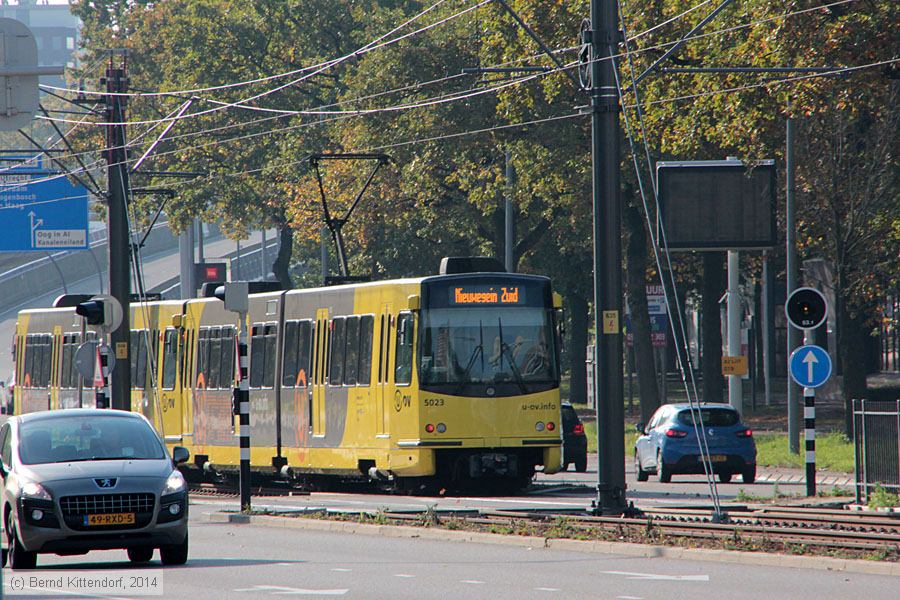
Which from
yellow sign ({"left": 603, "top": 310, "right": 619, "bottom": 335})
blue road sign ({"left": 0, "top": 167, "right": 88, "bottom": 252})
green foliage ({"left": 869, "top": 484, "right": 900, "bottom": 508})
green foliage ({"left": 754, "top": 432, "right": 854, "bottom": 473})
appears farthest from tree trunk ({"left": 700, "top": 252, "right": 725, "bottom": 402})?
blue road sign ({"left": 0, "top": 167, "right": 88, "bottom": 252})

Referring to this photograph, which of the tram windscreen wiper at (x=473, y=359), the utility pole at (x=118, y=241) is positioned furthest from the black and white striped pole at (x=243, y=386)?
the utility pole at (x=118, y=241)

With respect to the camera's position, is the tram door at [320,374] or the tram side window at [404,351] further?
the tram door at [320,374]

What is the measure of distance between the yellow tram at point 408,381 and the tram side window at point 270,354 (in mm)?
33

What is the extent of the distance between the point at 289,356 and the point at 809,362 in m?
9.06

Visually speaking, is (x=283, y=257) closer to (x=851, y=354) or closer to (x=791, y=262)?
(x=851, y=354)

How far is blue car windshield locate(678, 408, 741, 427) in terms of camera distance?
2998cm

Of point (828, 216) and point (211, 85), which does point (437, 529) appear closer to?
point (828, 216)

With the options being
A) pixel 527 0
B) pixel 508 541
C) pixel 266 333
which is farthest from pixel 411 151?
pixel 508 541

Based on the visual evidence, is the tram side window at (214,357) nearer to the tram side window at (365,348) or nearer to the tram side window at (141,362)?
the tram side window at (141,362)

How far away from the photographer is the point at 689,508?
71.3 ft

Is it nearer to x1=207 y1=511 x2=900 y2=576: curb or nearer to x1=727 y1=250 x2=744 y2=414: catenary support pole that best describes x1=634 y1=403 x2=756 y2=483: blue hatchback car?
x1=727 y1=250 x2=744 y2=414: catenary support pole

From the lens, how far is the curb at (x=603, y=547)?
14.7 meters

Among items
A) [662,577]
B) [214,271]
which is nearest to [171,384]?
[662,577]

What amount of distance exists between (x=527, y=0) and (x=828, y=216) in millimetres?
7591
